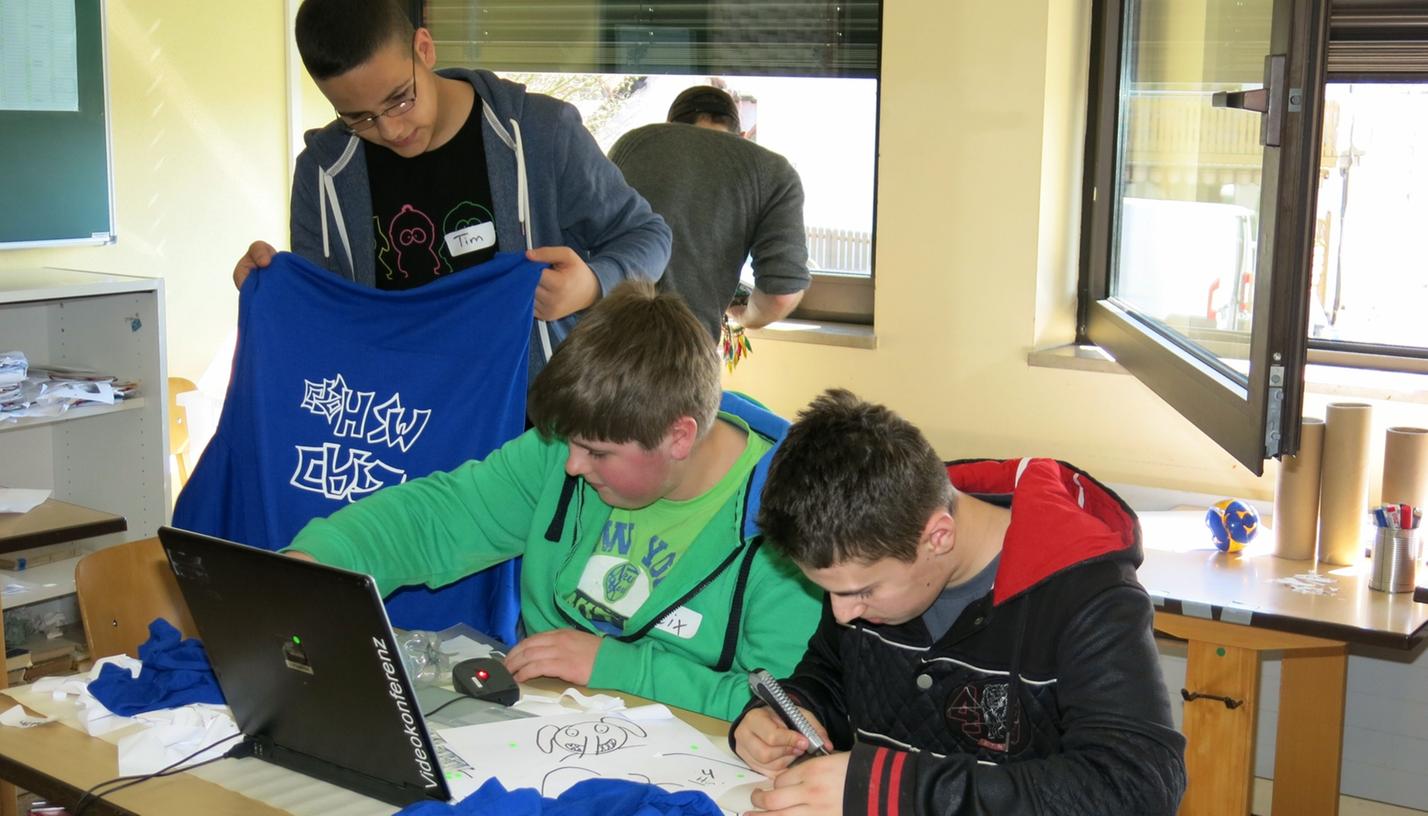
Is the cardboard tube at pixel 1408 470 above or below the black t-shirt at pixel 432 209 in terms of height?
below

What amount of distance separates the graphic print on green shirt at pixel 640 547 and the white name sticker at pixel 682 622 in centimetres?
5

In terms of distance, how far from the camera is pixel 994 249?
3398mm

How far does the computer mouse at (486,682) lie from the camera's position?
1698 mm

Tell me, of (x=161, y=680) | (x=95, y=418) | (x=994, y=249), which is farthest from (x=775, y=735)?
(x=95, y=418)

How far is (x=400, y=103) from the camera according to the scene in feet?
7.22

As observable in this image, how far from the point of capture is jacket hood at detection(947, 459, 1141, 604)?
1407 millimetres

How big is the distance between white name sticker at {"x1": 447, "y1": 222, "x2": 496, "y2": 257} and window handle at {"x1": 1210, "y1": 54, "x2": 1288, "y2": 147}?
125cm

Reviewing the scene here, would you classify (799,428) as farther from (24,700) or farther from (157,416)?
(157,416)

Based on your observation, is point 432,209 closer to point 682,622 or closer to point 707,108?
point 682,622

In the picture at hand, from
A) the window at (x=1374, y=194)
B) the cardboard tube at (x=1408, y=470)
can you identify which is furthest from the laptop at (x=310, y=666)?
the window at (x=1374, y=194)

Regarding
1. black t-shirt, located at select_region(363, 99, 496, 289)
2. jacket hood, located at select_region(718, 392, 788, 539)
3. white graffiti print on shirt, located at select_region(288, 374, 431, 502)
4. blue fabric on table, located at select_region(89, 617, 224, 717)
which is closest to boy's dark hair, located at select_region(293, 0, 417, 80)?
black t-shirt, located at select_region(363, 99, 496, 289)

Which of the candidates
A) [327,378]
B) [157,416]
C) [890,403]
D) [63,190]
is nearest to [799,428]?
[327,378]

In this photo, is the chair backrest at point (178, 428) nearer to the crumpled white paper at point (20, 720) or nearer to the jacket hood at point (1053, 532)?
the crumpled white paper at point (20, 720)

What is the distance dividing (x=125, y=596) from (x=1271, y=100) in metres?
1.96
